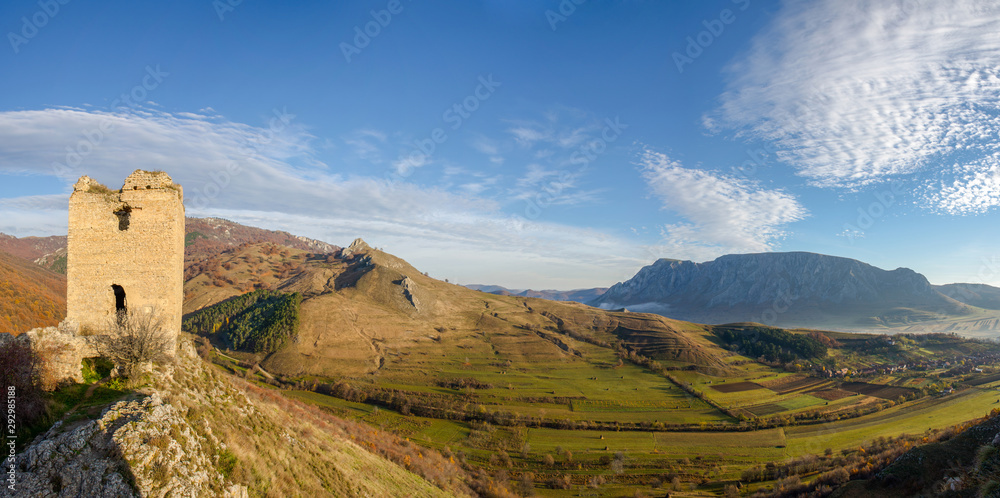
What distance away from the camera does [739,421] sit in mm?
77938

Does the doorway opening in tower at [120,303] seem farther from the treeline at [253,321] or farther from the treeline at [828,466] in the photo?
the treeline at [253,321]

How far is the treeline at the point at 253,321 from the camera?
10600cm

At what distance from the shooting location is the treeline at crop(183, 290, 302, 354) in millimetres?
106000

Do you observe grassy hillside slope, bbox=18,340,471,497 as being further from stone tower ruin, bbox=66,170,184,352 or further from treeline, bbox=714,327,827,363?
treeline, bbox=714,327,827,363

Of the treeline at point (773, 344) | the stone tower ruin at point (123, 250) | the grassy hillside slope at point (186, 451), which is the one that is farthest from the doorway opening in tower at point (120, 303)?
the treeline at point (773, 344)

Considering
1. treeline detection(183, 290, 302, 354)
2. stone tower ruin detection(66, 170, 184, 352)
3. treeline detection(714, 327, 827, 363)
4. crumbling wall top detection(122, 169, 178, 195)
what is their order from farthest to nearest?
treeline detection(714, 327, 827, 363), treeline detection(183, 290, 302, 354), crumbling wall top detection(122, 169, 178, 195), stone tower ruin detection(66, 170, 184, 352)

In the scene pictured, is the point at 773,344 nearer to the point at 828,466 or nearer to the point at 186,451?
the point at 828,466

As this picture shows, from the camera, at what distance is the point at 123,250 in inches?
661

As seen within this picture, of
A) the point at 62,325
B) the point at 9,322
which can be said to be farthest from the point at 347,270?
the point at 62,325

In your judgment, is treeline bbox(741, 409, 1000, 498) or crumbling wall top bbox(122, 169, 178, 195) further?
treeline bbox(741, 409, 1000, 498)

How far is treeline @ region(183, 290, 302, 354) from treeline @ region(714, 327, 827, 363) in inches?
5785

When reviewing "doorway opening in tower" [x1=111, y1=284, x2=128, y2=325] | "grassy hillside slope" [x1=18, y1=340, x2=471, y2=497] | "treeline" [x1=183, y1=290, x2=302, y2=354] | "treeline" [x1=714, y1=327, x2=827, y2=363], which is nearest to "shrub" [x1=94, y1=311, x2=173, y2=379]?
"doorway opening in tower" [x1=111, y1=284, x2=128, y2=325]

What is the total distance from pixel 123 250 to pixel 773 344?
160 meters

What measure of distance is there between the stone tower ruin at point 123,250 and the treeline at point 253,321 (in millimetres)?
99309
